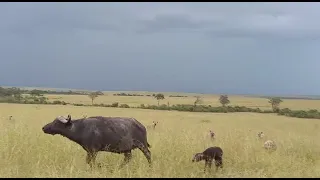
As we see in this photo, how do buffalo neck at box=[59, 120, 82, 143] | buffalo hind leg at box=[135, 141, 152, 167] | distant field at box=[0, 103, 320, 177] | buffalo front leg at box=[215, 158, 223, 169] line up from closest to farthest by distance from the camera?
distant field at box=[0, 103, 320, 177]
buffalo neck at box=[59, 120, 82, 143]
buffalo front leg at box=[215, 158, 223, 169]
buffalo hind leg at box=[135, 141, 152, 167]

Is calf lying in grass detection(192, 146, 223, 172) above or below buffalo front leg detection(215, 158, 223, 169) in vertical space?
above

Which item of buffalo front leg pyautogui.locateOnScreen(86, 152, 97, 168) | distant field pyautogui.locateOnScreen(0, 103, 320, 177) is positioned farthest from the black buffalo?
distant field pyautogui.locateOnScreen(0, 103, 320, 177)

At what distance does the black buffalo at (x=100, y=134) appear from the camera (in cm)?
1016

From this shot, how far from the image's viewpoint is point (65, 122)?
10.4 m

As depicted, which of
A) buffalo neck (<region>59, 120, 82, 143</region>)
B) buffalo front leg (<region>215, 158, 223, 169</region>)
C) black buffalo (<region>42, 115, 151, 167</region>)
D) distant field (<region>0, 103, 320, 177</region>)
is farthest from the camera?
buffalo front leg (<region>215, 158, 223, 169</region>)

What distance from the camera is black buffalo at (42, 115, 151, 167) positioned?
1016cm

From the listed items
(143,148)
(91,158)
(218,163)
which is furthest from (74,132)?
(218,163)

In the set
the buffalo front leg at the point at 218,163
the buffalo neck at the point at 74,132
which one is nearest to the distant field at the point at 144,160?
the buffalo front leg at the point at 218,163

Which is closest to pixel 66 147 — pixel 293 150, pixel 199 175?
pixel 199 175

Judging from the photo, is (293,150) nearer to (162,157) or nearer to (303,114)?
(162,157)

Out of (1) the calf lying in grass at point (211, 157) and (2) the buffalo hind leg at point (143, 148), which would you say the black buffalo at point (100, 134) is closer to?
(2) the buffalo hind leg at point (143, 148)

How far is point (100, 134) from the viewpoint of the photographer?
33.5 ft

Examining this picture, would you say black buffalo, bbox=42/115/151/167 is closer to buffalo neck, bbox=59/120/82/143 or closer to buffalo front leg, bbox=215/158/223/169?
buffalo neck, bbox=59/120/82/143

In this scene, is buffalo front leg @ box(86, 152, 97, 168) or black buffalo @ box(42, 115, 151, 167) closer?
buffalo front leg @ box(86, 152, 97, 168)
